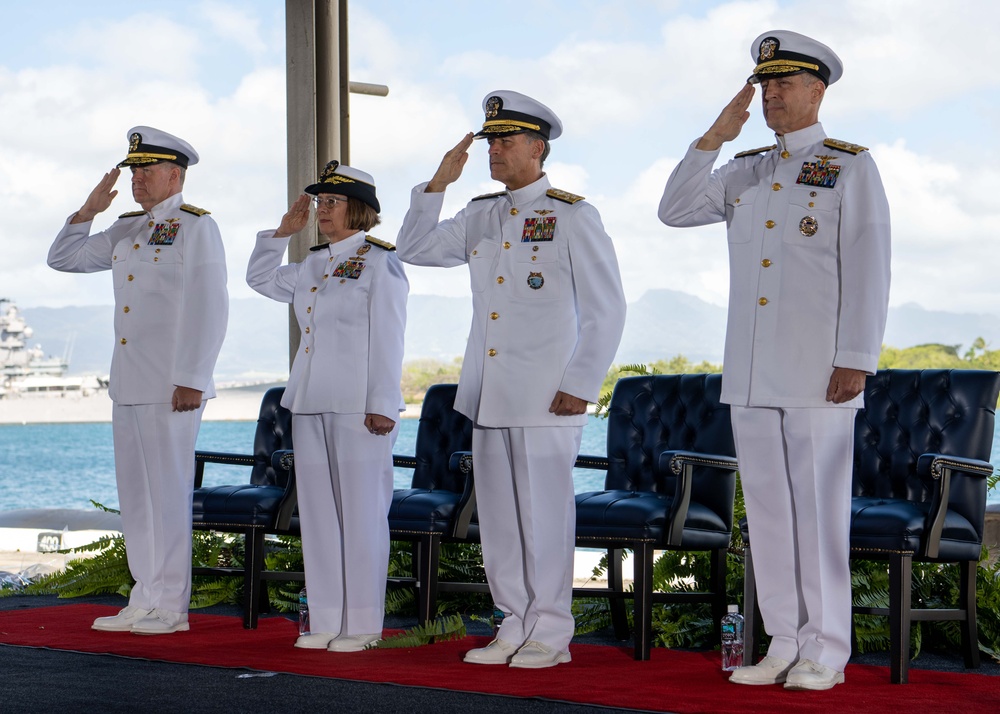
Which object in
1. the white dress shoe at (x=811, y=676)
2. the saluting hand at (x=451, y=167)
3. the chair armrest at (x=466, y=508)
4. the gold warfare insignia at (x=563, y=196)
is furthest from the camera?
the chair armrest at (x=466, y=508)

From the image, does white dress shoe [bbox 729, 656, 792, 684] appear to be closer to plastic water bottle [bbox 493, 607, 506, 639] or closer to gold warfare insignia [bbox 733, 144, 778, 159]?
plastic water bottle [bbox 493, 607, 506, 639]

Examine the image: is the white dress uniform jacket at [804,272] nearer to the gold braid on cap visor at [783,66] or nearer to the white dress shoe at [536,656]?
the gold braid on cap visor at [783,66]

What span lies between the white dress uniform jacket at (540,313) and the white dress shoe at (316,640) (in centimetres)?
91

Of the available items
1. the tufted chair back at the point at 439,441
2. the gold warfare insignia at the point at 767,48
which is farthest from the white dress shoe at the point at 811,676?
the tufted chair back at the point at 439,441

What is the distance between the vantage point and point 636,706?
2.90 metres

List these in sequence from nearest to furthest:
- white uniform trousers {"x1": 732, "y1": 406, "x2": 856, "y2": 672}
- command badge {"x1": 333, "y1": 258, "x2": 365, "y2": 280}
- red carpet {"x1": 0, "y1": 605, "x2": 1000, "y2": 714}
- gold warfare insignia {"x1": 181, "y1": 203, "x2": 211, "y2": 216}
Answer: red carpet {"x1": 0, "y1": 605, "x2": 1000, "y2": 714}
white uniform trousers {"x1": 732, "y1": 406, "x2": 856, "y2": 672}
command badge {"x1": 333, "y1": 258, "x2": 365, "y2": 280}
gold warfare insignia {"x1": 181, "y1": 203, "x2": 211, "y2": 216}

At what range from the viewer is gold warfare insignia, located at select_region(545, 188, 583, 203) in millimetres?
3691

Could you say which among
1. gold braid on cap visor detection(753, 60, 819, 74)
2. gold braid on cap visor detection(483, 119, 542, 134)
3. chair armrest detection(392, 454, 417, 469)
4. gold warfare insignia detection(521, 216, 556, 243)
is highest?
gold braid on cap visor detection(753, 60, 819, 74)

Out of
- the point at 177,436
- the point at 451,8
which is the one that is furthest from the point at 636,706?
the point at 451,8

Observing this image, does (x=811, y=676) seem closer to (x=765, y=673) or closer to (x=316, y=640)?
(x=765, y=673)

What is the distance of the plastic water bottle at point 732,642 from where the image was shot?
362cm

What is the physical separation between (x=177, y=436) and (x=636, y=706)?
2118 millimetres

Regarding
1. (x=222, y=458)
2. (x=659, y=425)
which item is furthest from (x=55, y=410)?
(x=659, y=425)

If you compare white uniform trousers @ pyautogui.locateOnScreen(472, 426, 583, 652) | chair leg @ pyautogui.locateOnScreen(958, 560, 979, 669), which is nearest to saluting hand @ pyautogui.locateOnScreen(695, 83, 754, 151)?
white uniform trousers @ pyautogui.locateOnScreen(472, 426, 583, 652)
